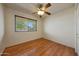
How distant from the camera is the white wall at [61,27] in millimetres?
1283

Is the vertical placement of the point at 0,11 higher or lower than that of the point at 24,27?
higher

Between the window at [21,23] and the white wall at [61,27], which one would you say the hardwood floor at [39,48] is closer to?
the white wall at [61,27]

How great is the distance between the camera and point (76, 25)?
120 cm

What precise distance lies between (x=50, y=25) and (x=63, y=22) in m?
0.30

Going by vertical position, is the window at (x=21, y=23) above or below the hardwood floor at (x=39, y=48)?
above

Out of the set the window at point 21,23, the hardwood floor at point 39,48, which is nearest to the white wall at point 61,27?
the hardwood floor at point 39,48

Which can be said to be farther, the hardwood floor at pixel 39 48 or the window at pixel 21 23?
the hardwood floor at pixel 39 48

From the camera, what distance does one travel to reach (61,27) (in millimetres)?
1429

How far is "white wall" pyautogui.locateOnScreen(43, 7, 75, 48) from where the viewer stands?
1.28 metres

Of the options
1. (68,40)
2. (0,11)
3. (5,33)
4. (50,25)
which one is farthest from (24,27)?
(68,40)

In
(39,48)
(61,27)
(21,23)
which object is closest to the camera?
(21,23)

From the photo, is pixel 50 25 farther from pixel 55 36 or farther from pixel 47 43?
pixel 47 43

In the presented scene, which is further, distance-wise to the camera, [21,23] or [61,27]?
[61,27]

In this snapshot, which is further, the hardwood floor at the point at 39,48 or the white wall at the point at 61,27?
the hardwood floor at the point at 39,48
